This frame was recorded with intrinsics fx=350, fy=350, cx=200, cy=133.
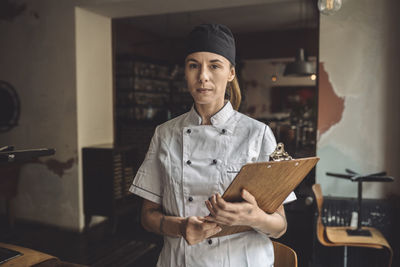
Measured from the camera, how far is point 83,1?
382cm

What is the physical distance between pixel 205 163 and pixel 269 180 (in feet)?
0.92

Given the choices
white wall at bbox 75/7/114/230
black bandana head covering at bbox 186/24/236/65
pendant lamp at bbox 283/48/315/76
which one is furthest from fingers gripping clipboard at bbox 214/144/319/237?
pendant lamp at bbox 283/48/315/76

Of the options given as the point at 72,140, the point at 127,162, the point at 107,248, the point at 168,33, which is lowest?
the point at 107,248

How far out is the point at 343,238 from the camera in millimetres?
2633

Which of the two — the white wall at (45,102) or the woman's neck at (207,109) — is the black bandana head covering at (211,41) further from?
the white wall at (45,102)

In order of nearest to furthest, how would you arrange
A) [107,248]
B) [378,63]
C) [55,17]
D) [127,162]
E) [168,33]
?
[378,63]
[107,248]
[55,17]
[127,162]
[168,33]

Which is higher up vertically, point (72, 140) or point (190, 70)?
point (190, 70)

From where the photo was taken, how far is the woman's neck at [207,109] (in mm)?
1242

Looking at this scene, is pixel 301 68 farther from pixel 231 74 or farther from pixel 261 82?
pixel 261 82

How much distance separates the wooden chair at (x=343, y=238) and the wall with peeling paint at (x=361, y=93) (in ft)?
1.27

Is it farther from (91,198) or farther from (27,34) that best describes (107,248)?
(27,34)

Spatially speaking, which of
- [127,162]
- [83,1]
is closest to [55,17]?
[83,1]

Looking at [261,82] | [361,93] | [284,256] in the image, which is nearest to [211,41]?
[284,256]

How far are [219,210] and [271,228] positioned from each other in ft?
0.80
